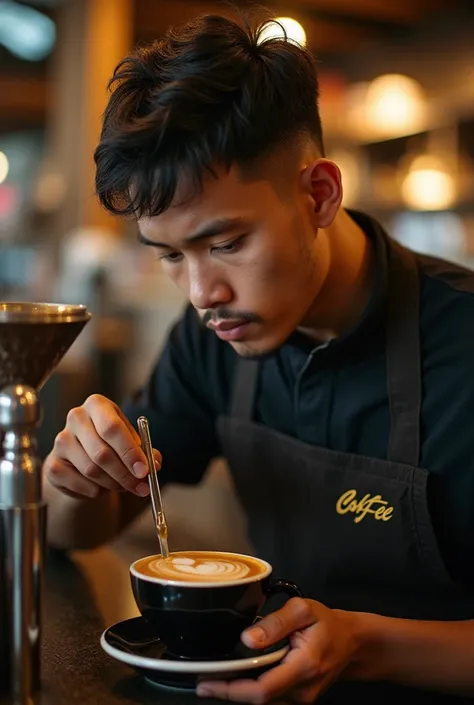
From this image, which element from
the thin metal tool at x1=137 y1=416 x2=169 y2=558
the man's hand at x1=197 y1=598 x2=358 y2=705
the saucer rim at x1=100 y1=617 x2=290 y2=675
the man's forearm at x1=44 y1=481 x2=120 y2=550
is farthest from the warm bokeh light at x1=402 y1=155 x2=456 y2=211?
the saucer rim at x1=100 y1=617 x2=290 y2=675

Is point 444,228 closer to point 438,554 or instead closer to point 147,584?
point 438,554

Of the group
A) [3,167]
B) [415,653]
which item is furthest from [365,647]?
[3,167]

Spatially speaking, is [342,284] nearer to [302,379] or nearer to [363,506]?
[302,379]

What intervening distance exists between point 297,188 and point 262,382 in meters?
0.46

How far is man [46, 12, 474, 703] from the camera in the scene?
1.16 meters

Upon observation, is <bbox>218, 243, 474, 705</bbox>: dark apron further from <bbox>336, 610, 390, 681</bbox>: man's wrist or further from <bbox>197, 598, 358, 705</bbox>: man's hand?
<bbox>197, 598, 358, 705</bbox>: man's hand

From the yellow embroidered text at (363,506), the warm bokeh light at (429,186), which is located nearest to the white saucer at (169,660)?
the yellow embroidered text at (363,506)

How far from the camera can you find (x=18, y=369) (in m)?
0.92

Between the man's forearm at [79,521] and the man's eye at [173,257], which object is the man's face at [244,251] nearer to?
the man's eye at [173,257]

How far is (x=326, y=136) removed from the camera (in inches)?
224

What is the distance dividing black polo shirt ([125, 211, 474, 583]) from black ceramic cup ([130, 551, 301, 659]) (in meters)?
0.50

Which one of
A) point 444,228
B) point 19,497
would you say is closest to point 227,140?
point 19,497

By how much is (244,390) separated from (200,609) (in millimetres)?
836

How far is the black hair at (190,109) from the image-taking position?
118 centimetres
